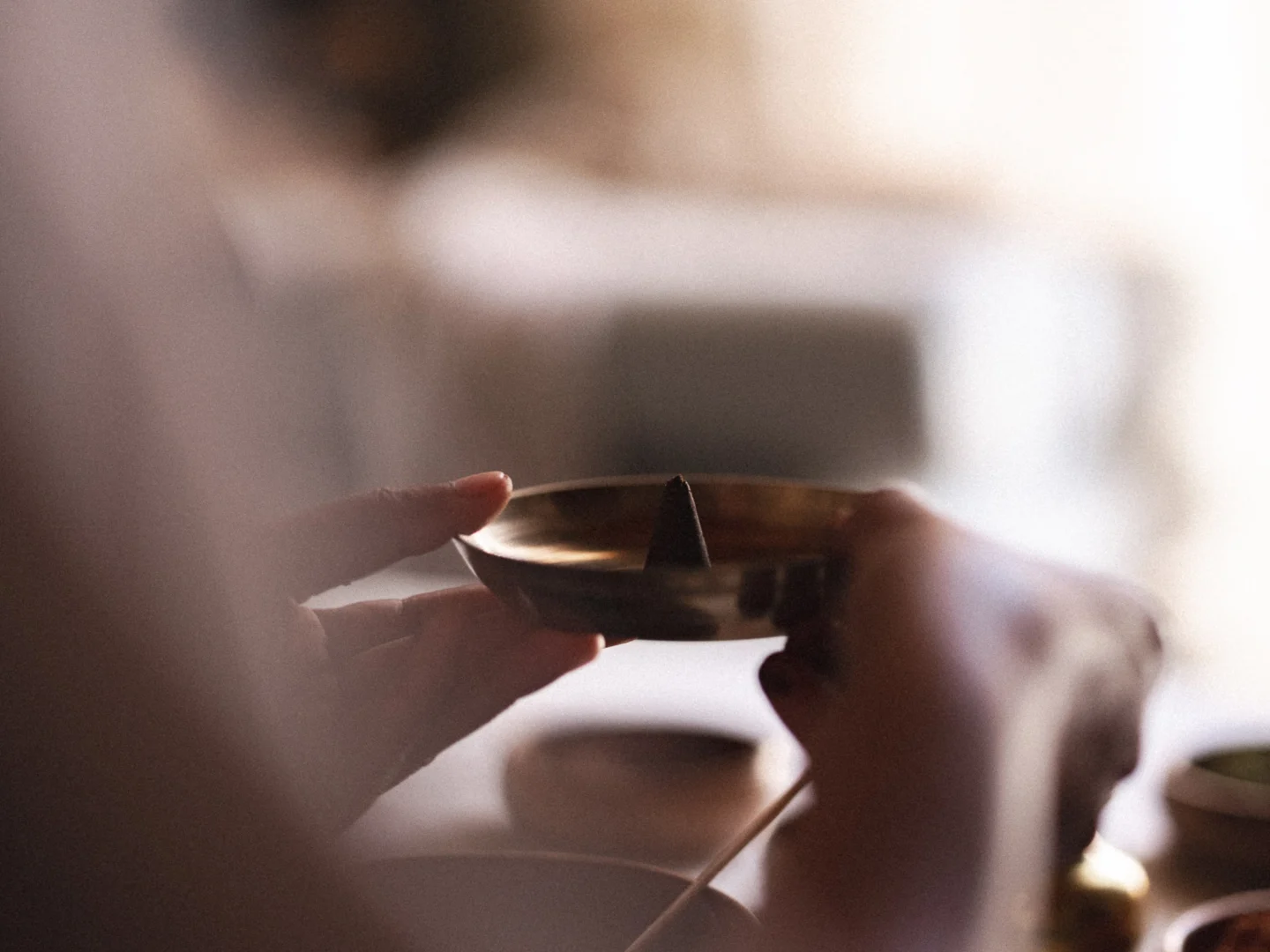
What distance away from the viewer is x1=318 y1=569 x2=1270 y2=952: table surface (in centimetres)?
47

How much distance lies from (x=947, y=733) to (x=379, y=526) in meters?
0.26

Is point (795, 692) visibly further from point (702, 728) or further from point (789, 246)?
point (789, 246)

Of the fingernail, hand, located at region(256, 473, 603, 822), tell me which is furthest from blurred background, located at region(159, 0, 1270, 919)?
the fingernail

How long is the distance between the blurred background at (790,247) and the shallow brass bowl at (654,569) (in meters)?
1.33

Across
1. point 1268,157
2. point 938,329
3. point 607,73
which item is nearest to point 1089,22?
point 1268,157

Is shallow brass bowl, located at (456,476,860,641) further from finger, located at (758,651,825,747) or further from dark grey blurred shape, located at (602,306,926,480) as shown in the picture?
dark grey blurred shape, located at (602,306,926,480)

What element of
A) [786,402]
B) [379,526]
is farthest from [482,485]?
[786,402]

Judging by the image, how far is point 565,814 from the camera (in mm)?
499

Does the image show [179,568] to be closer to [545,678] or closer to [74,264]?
[74,264]

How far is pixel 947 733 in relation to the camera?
44 cm

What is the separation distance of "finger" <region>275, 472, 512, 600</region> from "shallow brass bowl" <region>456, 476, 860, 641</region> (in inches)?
0.9

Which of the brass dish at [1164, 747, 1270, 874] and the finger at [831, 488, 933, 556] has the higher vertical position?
the finger at [831, 488, 933, 556]

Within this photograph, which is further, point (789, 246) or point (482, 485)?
point (789, 246)

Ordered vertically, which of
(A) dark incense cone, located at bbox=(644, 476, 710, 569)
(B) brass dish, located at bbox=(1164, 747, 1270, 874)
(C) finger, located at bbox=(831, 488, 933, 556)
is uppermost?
(A) dark incense cone, located at bbox=(644, 476, 710, 569)
